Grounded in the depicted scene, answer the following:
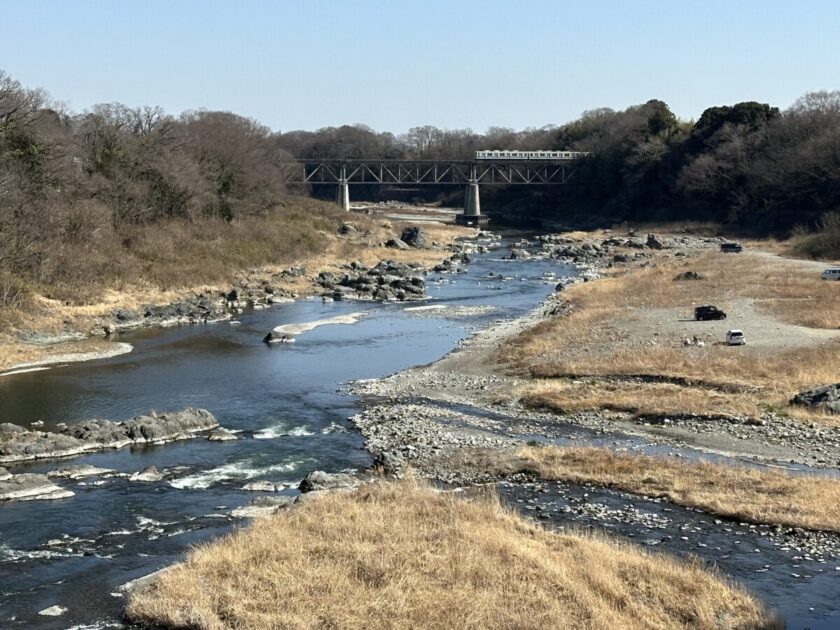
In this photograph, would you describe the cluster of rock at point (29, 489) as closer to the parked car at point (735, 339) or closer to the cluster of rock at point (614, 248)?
A: the parked car at point (735, 339)

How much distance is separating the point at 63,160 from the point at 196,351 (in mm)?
23741

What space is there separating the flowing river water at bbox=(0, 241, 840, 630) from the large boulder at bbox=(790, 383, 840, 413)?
10.7m

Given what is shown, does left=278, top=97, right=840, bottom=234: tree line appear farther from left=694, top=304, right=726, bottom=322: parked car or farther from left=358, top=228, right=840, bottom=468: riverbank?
left=694, top=304, right=726, bottom=322: parked car

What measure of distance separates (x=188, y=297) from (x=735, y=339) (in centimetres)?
3575

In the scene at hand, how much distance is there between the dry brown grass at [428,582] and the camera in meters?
16.4

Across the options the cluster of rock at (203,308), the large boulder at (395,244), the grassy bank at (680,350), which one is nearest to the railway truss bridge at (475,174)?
the large boulder at (395,244)

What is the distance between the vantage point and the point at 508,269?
3275 inches

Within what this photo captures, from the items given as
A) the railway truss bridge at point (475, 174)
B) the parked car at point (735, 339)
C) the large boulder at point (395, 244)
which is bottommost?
the parked car at point (735, 339)

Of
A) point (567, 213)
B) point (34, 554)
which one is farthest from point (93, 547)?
point (567, 213)

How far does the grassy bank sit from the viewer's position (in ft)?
110

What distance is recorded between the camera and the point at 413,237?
99.6 metres

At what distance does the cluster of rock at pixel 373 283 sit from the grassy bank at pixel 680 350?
12.6m

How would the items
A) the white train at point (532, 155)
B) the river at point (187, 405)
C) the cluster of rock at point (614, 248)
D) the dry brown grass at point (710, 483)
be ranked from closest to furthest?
the river at point (187, 405) → the dry brown grass at point (710, 483) → the cluster of rock at point (614, 248) → the white train at point (532, 155)

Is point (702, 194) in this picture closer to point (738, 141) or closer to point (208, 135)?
point (738, 141)
